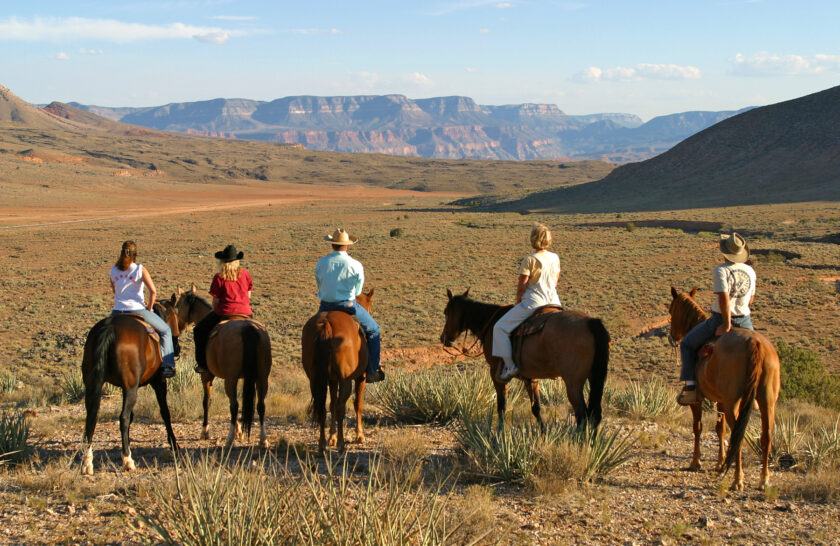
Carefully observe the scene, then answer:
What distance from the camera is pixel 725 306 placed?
632cm

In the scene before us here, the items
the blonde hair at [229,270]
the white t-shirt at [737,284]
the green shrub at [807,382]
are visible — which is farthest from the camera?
the green shrub at [807,382]

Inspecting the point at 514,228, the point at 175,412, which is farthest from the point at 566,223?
the point at 175,412

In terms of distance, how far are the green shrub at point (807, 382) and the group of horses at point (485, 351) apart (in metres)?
5.40

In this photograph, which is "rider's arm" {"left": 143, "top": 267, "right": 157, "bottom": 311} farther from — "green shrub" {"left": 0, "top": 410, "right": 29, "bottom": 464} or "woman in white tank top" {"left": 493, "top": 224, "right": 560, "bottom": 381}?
"woman in white tank top" {"left": 493, "top": 224, "right": 560, "bottom": 381}

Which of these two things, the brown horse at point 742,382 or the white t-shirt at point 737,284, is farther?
the white t-shirt at point 737,284

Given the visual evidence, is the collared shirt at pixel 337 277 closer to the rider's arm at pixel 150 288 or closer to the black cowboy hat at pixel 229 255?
the black cowboy hat at pixel 229 255

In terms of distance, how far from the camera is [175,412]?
9336 millimetres

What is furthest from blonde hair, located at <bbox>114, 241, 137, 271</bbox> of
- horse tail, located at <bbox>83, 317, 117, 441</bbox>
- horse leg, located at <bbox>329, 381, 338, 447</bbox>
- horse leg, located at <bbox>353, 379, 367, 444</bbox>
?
horse leg, located at <bbox>353, 379, 367, 444</bbox>

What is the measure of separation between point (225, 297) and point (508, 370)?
130 inches

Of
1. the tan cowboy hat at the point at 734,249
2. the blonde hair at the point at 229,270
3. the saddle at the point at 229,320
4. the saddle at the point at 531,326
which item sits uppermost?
the tan cowboy hat at the point at 734,249

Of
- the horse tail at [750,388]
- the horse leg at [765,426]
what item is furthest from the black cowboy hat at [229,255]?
the horse leg at [765,426]

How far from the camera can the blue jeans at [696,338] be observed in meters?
6.56

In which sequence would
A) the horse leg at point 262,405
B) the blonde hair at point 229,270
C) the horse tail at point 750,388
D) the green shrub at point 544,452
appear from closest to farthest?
the horse tail at point 750,388
the green shrub at point 544,452
the horse leg at point 262,405
the blonde hair at point 229,270

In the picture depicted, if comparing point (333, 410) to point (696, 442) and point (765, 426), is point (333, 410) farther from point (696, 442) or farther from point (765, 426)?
point (765, 426)
